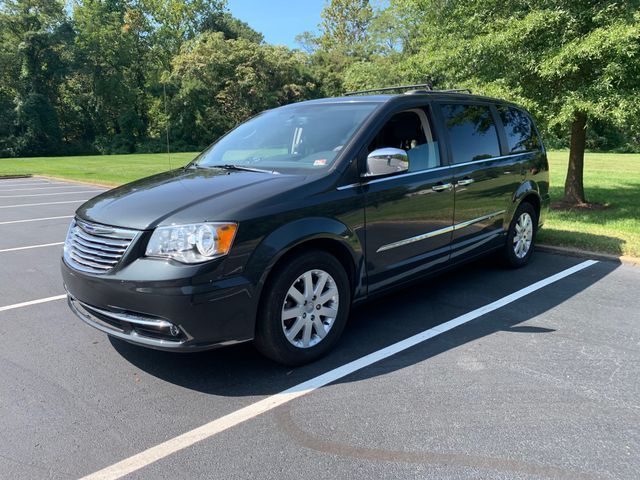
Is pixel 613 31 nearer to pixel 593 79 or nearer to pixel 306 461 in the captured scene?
pixel 593 79

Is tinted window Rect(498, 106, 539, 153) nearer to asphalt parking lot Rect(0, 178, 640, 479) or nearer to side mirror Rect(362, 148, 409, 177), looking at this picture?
asphalt parking lot Rect(0, 178, 640, 479)

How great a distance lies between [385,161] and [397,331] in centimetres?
138

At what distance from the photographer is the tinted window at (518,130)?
5.79 m

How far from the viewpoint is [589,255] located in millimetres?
6543

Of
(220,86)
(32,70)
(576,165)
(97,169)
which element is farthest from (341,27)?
(576,165)

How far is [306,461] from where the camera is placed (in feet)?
8.45

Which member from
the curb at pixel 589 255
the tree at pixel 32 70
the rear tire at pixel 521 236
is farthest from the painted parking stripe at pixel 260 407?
the tree at pixel 32 70

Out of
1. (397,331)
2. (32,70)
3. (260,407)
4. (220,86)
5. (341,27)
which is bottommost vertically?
(260,407)

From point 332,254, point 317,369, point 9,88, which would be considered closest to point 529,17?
point 332,254

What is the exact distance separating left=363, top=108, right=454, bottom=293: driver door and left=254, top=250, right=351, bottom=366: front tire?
418mm

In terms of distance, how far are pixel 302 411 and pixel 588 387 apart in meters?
1.83

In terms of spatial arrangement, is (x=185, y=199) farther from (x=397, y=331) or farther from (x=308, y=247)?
(x=397, y=331)

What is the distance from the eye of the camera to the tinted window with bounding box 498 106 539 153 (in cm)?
579

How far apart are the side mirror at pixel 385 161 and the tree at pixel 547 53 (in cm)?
536
